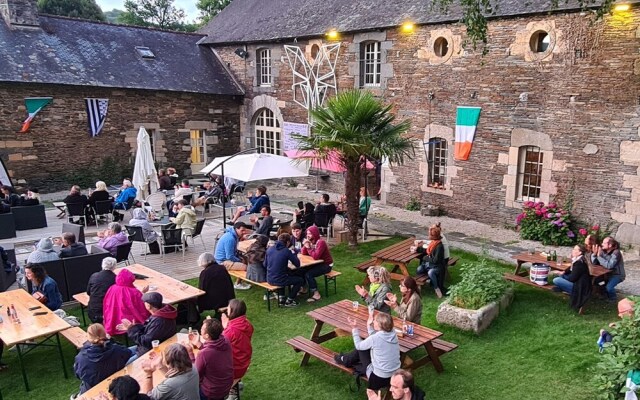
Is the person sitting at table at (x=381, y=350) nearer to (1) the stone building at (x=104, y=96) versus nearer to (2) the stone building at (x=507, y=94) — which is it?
(2) the stone building at (x=507, y=94)

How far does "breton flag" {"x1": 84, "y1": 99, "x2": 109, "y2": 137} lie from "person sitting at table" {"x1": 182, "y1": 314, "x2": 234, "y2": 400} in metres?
16.0

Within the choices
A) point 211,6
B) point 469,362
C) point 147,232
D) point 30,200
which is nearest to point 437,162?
point 147,232

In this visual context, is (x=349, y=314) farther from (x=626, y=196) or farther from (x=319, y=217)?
(x=626, y=196)

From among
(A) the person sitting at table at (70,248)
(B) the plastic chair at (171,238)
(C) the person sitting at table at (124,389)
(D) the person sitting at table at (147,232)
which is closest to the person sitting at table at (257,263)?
(A) the person sitting at table at (70,248)

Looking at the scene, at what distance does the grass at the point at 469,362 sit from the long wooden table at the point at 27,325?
1.12 ft

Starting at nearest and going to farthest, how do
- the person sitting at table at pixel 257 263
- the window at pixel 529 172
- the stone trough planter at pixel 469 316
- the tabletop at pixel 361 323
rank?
the tabletop at pixel 361 323
the stone trough planter at pixel 469 316
the person sitting at table at pixel 257 263
the window at pixel 529 172

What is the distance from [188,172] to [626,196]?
15.7 meters

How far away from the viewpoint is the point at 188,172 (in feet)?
71.9

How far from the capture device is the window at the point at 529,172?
1358 cm

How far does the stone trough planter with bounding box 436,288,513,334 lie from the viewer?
25.2 feet

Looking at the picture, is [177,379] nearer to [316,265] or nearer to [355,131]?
[316,265]

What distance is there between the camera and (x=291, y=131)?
20109mm

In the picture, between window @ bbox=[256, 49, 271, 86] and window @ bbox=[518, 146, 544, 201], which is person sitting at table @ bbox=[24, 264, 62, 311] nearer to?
window @ bbox=[518, 146, 544, 201]

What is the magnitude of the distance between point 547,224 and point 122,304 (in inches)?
393
